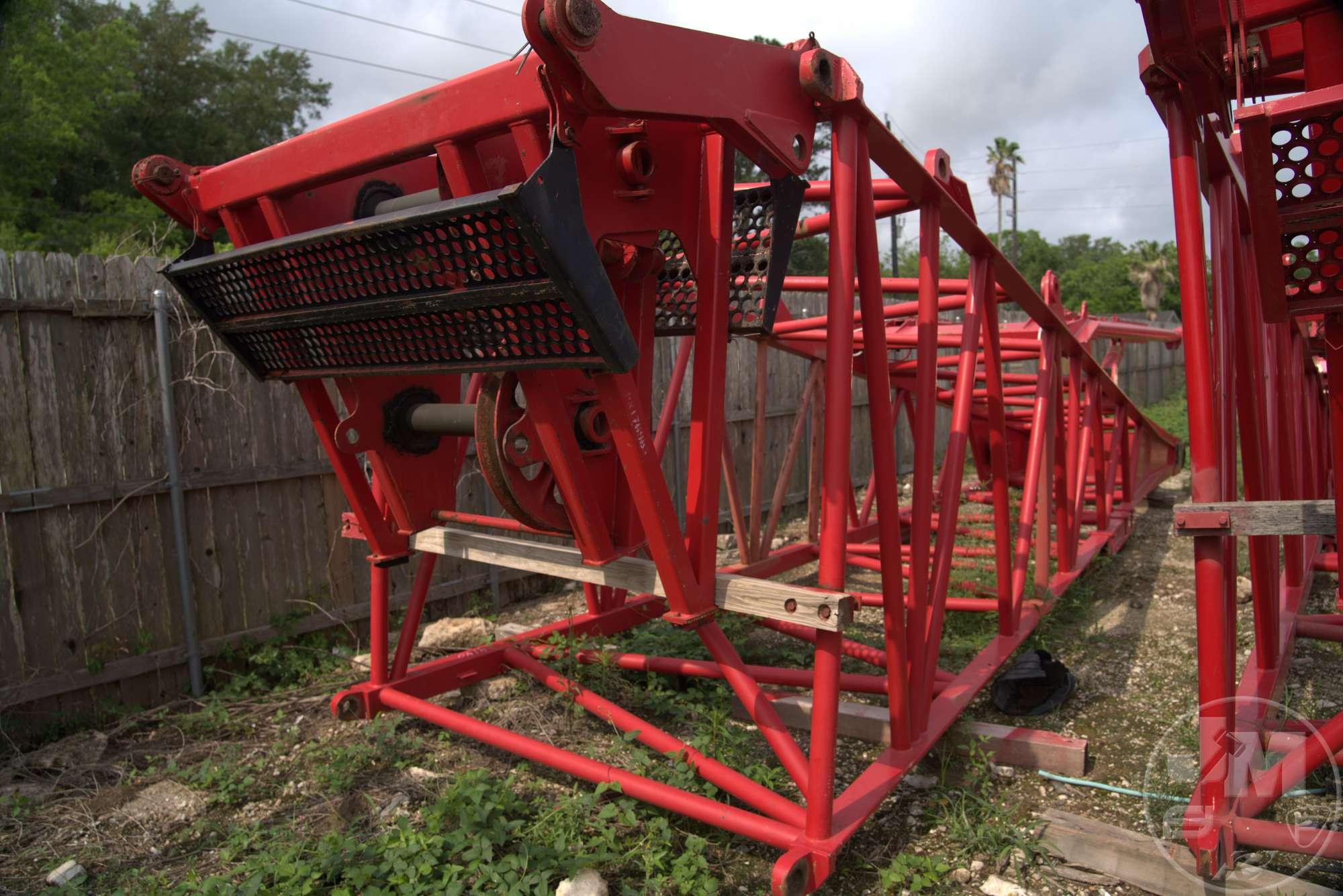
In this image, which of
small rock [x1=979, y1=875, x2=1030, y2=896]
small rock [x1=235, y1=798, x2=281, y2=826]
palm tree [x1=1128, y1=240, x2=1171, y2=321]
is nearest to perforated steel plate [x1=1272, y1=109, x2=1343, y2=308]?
small rock [x1=979, y1=875, x2=1030, y2=896]

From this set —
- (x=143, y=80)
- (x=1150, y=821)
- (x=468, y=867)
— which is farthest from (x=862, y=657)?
(x=143, y=80)

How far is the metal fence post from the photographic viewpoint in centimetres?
468

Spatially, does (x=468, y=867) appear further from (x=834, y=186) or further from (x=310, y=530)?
(x=310, y=530)

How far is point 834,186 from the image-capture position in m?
2.51

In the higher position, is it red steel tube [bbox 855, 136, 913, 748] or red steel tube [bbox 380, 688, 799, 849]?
red steel tube [bbox 855, 136, 913, 748]

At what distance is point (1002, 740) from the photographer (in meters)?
3.47

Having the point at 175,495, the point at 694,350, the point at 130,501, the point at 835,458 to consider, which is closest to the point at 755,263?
the point at 694,350

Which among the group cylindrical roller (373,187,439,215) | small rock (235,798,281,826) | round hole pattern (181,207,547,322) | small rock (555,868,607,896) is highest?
cylindrical roller (373,187,439,215)

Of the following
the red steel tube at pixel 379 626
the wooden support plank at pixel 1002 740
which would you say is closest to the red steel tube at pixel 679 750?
the red steel tube at pixel 379 626

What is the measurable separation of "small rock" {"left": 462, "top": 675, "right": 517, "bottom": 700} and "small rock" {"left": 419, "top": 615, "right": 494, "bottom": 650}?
0.82 metres

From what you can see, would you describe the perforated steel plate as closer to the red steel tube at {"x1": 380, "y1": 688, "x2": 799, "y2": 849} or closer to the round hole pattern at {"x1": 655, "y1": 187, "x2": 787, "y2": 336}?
the round hole pattern at {"x1": 655, "y1": 187, "x2": 787, "y2": 336}

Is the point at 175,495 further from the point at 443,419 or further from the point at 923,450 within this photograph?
the point at 923,450

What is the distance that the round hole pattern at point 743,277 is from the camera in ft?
9.95

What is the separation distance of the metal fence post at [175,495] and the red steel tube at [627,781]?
1.80 m
